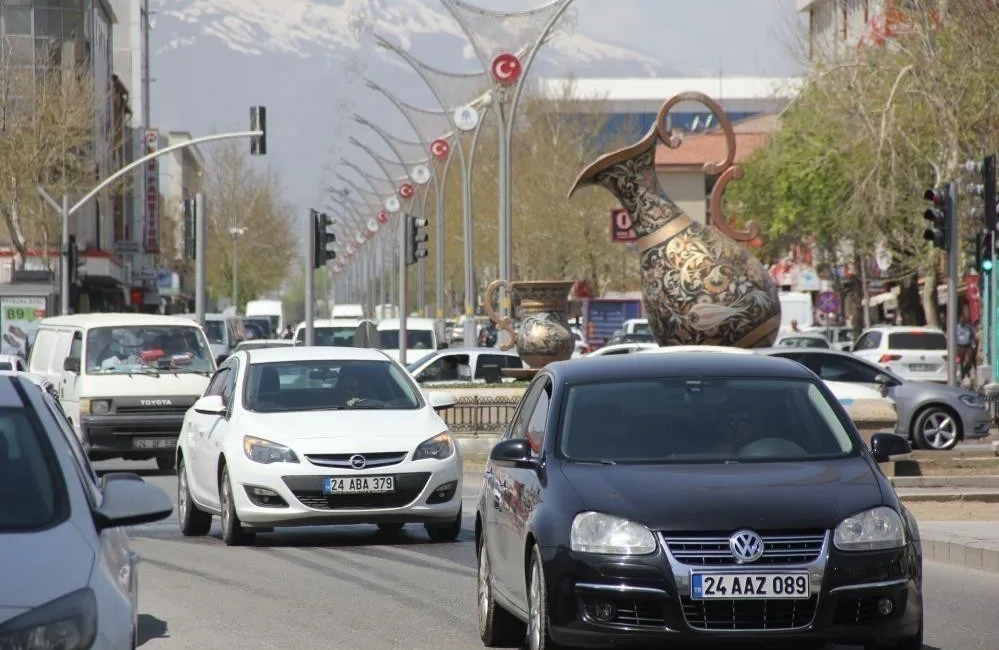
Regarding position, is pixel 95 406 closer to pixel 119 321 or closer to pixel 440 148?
pixel 119 321

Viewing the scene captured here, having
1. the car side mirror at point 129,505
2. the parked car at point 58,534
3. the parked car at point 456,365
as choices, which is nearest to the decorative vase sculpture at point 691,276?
the parked car at point 456,365

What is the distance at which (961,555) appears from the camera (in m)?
14.4

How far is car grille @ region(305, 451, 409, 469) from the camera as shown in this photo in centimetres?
1485

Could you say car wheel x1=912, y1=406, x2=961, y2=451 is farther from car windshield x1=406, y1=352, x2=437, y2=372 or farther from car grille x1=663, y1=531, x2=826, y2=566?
car grille x1=663, y1=531, x2=826, y2=566

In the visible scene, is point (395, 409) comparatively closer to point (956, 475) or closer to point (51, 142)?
point (956, 475)

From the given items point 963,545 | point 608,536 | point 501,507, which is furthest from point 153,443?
point 608,536

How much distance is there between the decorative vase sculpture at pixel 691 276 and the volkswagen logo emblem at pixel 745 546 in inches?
773

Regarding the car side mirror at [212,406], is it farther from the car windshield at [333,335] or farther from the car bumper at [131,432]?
the car windshield at [333,335]

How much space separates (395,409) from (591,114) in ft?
237

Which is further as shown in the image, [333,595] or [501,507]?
[333,595]

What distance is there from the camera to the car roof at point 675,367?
30.9ft

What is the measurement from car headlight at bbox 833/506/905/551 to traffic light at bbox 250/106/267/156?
32.9 meters

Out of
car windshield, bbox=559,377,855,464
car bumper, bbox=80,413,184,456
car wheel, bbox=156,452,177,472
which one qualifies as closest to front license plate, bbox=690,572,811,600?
car windshield, bbox=559,377,855,464

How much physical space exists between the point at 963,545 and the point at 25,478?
9.41 meters
